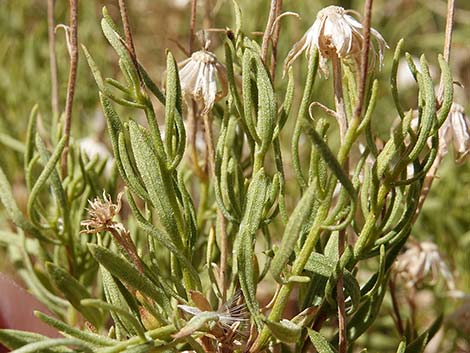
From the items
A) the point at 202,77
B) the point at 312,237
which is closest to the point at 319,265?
the point at 312,237

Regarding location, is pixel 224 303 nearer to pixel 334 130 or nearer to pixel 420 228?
pixel 420 228

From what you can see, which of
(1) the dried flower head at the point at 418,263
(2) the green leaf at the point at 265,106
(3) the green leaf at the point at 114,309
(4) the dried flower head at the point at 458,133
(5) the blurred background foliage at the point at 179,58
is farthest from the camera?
(5) the blurred background foliage at the point at 179,58

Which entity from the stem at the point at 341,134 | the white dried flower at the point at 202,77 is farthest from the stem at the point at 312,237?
the white dried flower at the point at 202,77

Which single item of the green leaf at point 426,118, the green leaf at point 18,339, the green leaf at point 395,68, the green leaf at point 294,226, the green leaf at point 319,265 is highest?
the green leaf at point 395,68

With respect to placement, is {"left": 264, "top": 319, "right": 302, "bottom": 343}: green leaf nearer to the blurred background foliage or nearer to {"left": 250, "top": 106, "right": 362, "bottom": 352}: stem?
{"left": 250, "top": 106, "right": 362, "bottom": 352}: stem

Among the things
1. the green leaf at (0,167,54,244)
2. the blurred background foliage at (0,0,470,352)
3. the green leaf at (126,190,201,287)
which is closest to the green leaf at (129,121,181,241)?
the green leaf at (126,190,201,287)

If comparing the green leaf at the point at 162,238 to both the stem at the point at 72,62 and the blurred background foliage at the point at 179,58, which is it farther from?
the blurred background foliage at the point at 179,58
